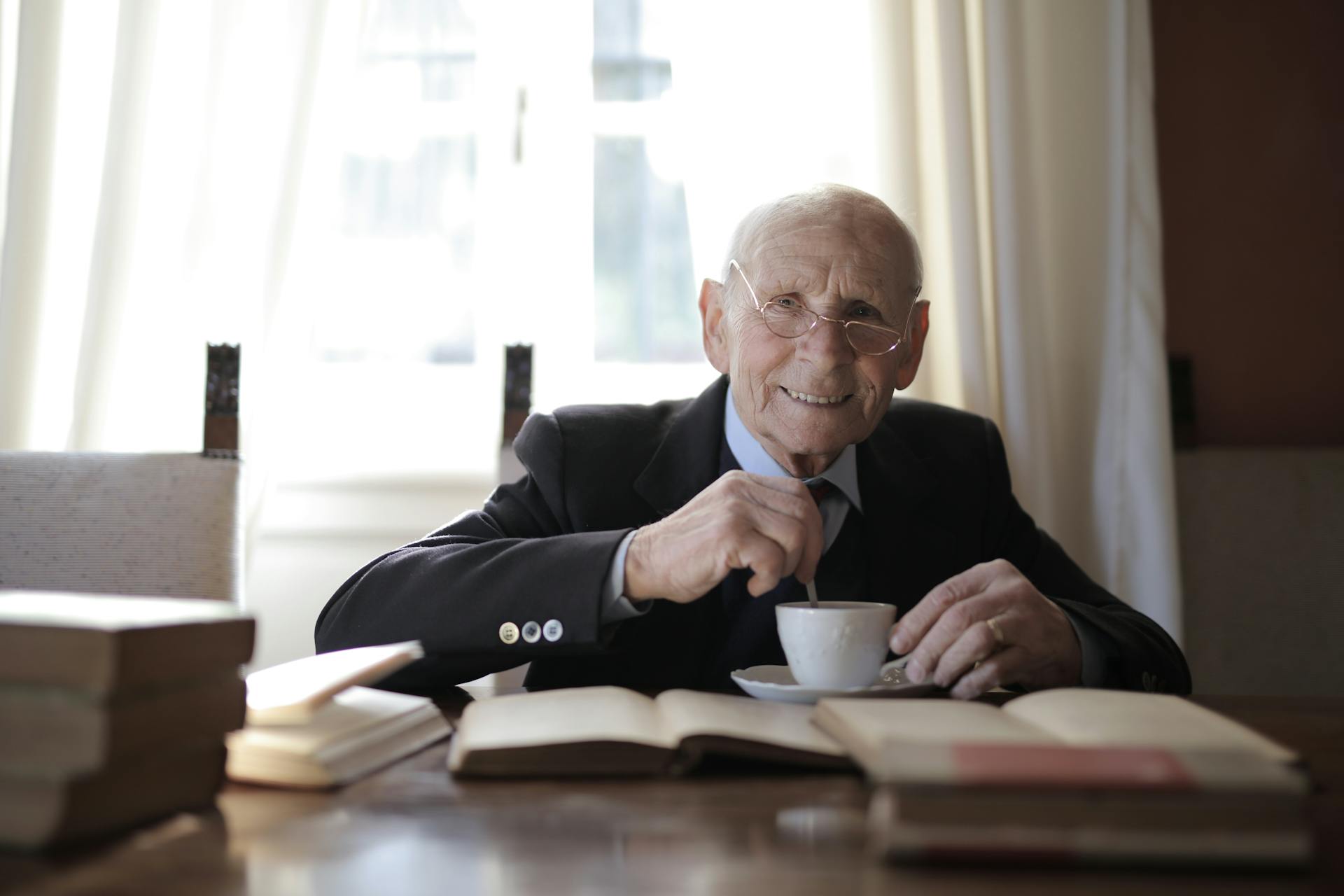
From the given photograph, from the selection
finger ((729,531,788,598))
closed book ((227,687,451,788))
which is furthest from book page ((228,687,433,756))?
finger ((729,531,788,598))

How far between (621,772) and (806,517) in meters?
0.44

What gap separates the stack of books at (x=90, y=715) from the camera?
60 centimetres

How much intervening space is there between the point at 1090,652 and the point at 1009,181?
130 cm

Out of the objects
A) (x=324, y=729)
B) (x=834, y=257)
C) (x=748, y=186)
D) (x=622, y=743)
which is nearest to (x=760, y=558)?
(x=622, y=743)

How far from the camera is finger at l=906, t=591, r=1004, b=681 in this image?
3.74ft

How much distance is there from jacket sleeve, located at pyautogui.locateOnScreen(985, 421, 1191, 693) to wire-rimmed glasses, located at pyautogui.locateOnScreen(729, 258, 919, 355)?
377 mm

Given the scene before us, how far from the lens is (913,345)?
1.77 meters

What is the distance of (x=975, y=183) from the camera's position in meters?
2.29

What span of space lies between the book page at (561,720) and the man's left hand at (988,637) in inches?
13.0

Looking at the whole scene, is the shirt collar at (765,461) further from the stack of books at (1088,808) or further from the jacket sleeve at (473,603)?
the stack of books at (1088,808)

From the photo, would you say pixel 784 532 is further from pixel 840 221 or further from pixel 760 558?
pixel 840 221

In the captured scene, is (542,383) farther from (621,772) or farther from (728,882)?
(728,882)

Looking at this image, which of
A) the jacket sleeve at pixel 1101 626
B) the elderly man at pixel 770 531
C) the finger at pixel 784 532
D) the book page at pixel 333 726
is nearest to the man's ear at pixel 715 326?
the elderly man at pixel 770 531

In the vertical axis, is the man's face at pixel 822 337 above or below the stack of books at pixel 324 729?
above
